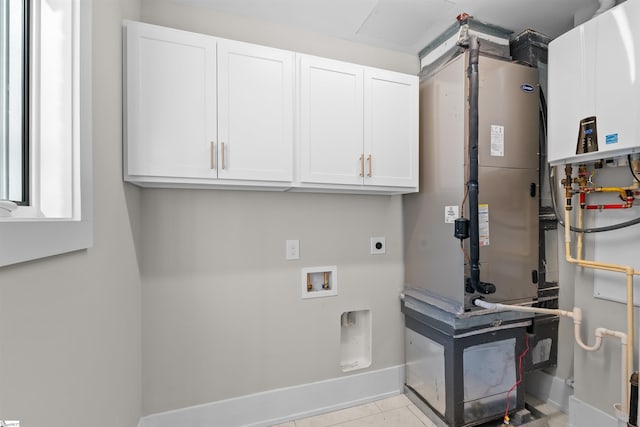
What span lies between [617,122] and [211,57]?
205 cm

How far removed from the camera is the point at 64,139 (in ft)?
2.79

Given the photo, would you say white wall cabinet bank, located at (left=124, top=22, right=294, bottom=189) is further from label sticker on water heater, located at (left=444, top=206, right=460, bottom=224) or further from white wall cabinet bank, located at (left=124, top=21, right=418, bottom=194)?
label sticker on water heater, located at (left=444, top=206, right=460, bottom=224)

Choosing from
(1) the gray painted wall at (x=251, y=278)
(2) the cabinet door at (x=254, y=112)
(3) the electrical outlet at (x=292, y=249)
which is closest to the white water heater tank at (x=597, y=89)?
(1) the gray painted wall at (x=251, y=278)

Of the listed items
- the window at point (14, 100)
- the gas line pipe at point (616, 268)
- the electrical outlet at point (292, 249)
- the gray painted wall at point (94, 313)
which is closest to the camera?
the gray painted wall at point (94, 313)

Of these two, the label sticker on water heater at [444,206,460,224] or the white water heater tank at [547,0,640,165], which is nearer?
the white water heater tank at [547,0,640,165]

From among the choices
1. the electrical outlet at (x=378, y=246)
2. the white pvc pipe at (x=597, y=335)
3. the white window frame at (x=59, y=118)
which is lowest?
the white pvc pipe at (x=597, y=335)

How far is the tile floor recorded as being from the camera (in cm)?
187

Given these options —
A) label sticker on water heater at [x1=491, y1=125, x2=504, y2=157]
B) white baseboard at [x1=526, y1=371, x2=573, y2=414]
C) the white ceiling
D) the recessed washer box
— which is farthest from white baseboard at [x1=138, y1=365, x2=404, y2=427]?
the white ceiling

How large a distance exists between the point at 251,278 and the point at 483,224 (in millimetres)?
1532

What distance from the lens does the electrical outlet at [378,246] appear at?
2170 millimetres

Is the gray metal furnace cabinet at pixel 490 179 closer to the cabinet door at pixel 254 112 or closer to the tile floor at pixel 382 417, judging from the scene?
the tile floor at pixel 382 417

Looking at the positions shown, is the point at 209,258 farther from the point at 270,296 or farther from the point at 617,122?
the point at 617,122

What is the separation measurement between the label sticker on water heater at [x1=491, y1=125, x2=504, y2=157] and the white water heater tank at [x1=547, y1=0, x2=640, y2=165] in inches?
9.6

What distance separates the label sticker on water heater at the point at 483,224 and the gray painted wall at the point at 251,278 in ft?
2.09
